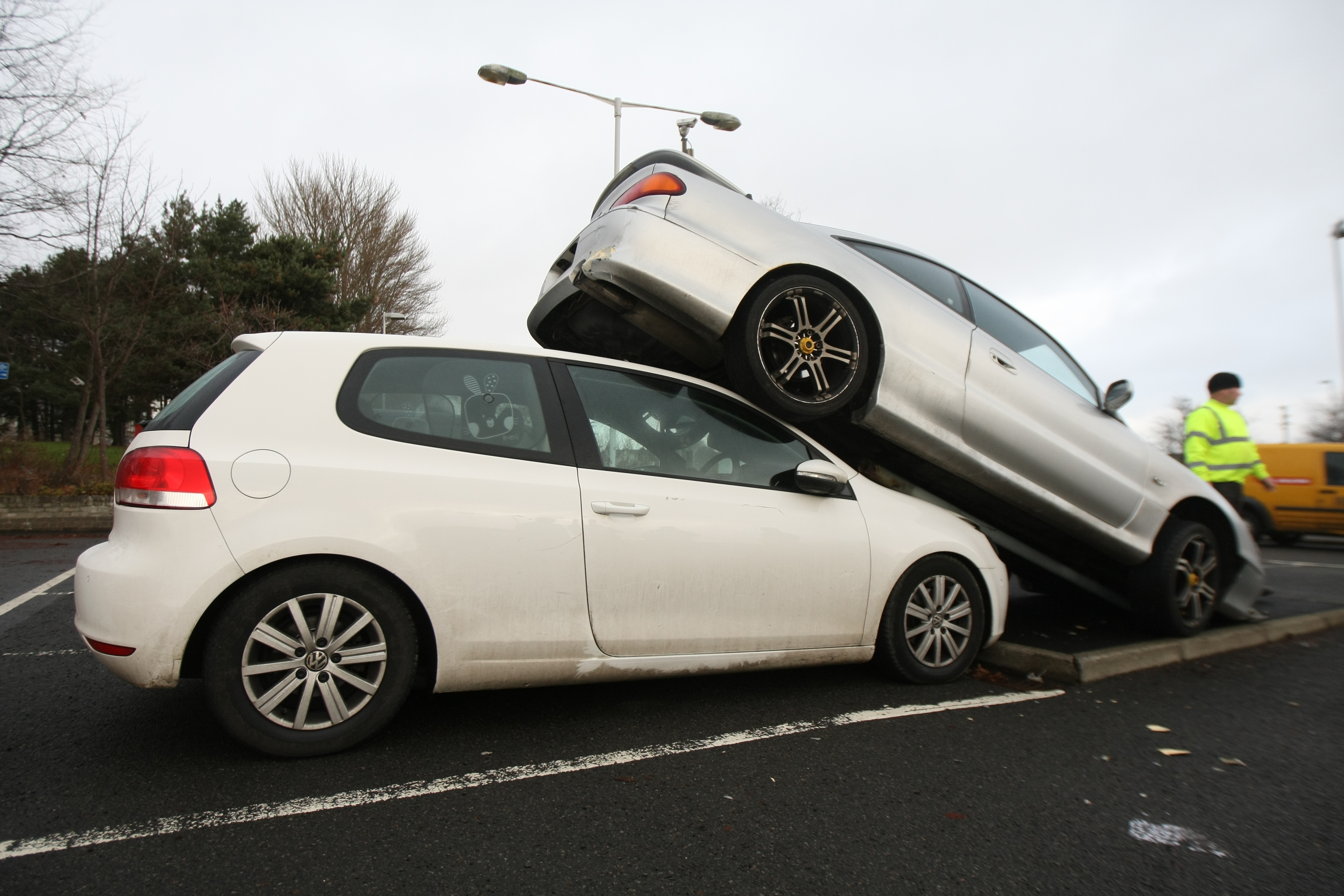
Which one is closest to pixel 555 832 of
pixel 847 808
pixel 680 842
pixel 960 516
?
pixel 680 842

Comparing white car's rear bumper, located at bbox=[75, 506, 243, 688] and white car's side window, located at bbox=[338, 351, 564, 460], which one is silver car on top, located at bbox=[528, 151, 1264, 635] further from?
white car's rear bumper, located at bbox=[75, 506, 243, 688]

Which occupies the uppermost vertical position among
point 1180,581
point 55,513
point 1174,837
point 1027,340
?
point 1027,340

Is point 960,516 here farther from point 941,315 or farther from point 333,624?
point 333,624

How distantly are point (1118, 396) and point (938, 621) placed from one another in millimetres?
1790

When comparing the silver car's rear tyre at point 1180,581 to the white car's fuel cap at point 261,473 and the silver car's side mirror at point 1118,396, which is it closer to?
the silver car's side mirror at point 1118,396

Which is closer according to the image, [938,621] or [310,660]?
[310,660]

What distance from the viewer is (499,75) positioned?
36.2 feet

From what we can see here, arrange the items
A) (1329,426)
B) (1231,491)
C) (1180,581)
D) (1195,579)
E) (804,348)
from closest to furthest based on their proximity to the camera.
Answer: (804,348), (1180,581), (1195,579), (1231,491), (1329,426)

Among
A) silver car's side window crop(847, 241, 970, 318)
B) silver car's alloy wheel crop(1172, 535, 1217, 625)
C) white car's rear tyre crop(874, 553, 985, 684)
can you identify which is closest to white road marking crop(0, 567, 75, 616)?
white car's rear tyre crop(874, 553, 985, 684)

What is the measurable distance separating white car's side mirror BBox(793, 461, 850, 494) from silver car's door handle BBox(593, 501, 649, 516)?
2.42 feet

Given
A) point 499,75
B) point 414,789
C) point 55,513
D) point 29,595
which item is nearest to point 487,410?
Answer: point 414,789

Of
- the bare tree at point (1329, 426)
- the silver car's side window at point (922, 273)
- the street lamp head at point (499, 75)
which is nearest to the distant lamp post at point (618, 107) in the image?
the street lamp head at point (499, 75)

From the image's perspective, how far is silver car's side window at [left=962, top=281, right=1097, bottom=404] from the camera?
172 inches

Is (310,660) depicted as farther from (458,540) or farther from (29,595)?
(29,595)
